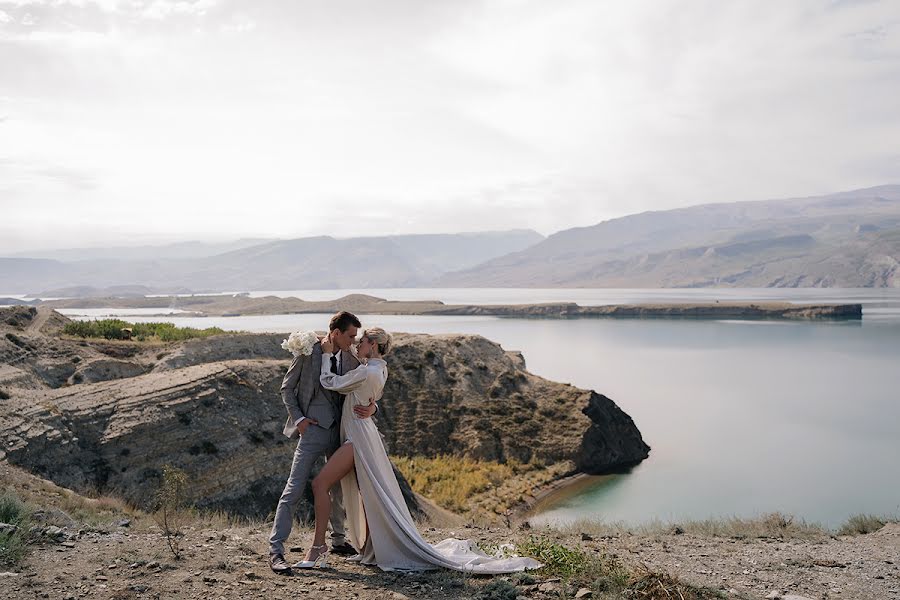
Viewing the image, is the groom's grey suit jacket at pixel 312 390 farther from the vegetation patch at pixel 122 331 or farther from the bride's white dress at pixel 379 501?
the vegetation patch at pixel 122 331

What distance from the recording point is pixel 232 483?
13273 millimetres

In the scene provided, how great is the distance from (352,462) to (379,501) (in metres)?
0.50

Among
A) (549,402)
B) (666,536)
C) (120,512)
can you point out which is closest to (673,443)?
(549,402)

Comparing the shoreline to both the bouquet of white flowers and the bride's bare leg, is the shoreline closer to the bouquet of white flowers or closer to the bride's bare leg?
the bride's bare leg

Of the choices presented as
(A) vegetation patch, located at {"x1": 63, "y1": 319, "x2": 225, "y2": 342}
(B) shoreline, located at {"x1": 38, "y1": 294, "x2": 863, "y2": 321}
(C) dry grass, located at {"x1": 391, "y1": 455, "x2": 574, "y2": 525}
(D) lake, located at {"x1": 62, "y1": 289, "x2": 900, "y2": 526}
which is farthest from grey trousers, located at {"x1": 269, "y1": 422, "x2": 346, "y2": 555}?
(B) shoreline, located at {"x1": 38, "y1": 294, "x2": 863, "y2": 321}

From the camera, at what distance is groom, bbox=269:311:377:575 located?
711 cm

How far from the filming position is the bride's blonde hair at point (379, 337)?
23.3ft

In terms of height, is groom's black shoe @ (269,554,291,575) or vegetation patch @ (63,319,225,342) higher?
vegetation patch @ (63,319,225,342)

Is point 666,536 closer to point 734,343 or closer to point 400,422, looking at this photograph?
point 400,422

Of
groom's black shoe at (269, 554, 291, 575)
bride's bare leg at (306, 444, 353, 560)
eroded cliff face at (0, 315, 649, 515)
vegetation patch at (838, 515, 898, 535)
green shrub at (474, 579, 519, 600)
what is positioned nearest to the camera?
green shrub at (474, 579, 519, 600)

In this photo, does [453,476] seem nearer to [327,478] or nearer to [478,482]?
[478,482]

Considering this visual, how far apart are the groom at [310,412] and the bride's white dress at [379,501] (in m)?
0.15

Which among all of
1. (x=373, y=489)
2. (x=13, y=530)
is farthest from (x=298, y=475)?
(x=13, y=530)

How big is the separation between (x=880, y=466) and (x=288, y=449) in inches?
934
